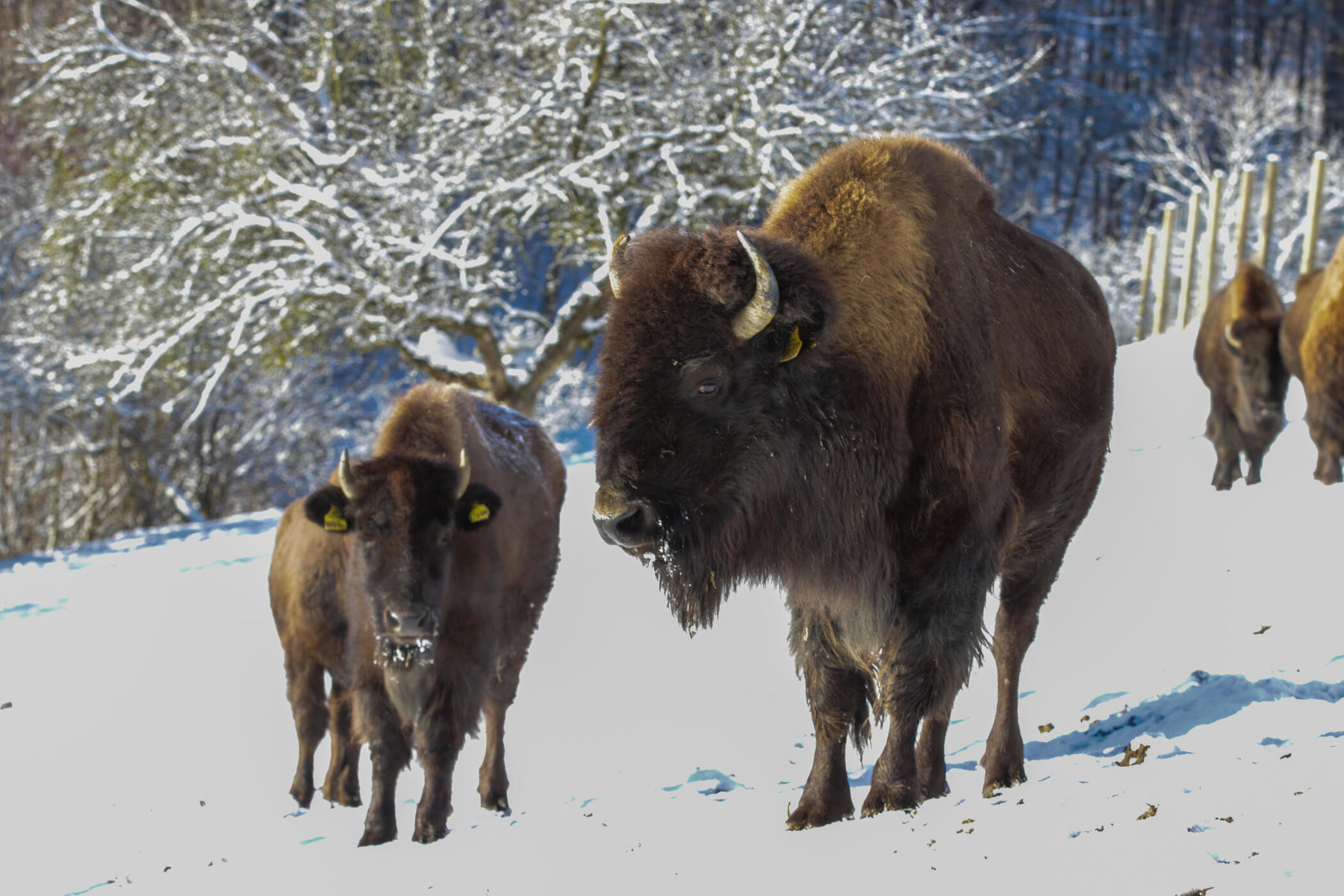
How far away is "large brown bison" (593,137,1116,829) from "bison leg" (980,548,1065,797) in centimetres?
2

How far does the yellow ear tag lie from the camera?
18.9 ft

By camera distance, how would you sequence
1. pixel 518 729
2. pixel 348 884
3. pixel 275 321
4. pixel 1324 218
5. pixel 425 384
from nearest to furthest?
pixel 348 884, pixel 425 384, pixel 518 729, pixel 275 321, pixel 1324 218

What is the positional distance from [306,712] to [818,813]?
12.2ft

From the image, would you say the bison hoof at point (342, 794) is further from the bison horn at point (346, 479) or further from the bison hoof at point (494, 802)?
the bison horn at point (346, 479)

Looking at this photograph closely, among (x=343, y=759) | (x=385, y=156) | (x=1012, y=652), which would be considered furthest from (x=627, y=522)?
(x=385, y=156)

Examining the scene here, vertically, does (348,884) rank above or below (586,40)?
below

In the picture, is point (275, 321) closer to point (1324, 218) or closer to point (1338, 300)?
point (1338, 300)

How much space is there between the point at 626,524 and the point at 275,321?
40.9 ft

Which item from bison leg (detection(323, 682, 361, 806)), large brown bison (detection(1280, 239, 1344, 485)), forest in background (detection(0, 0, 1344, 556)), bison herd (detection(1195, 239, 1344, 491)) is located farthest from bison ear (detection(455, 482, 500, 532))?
forest in background (detection(0, 0, 1344, 556))

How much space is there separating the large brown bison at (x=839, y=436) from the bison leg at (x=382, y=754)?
7.84ft

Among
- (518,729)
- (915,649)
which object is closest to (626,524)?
(915,649)

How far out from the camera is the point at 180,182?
1558cm

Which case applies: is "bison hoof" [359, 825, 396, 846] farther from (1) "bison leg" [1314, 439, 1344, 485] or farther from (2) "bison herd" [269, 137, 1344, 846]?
(1) "bison leg" [1314, 439, 1344, 485]

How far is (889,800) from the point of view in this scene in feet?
12.3
